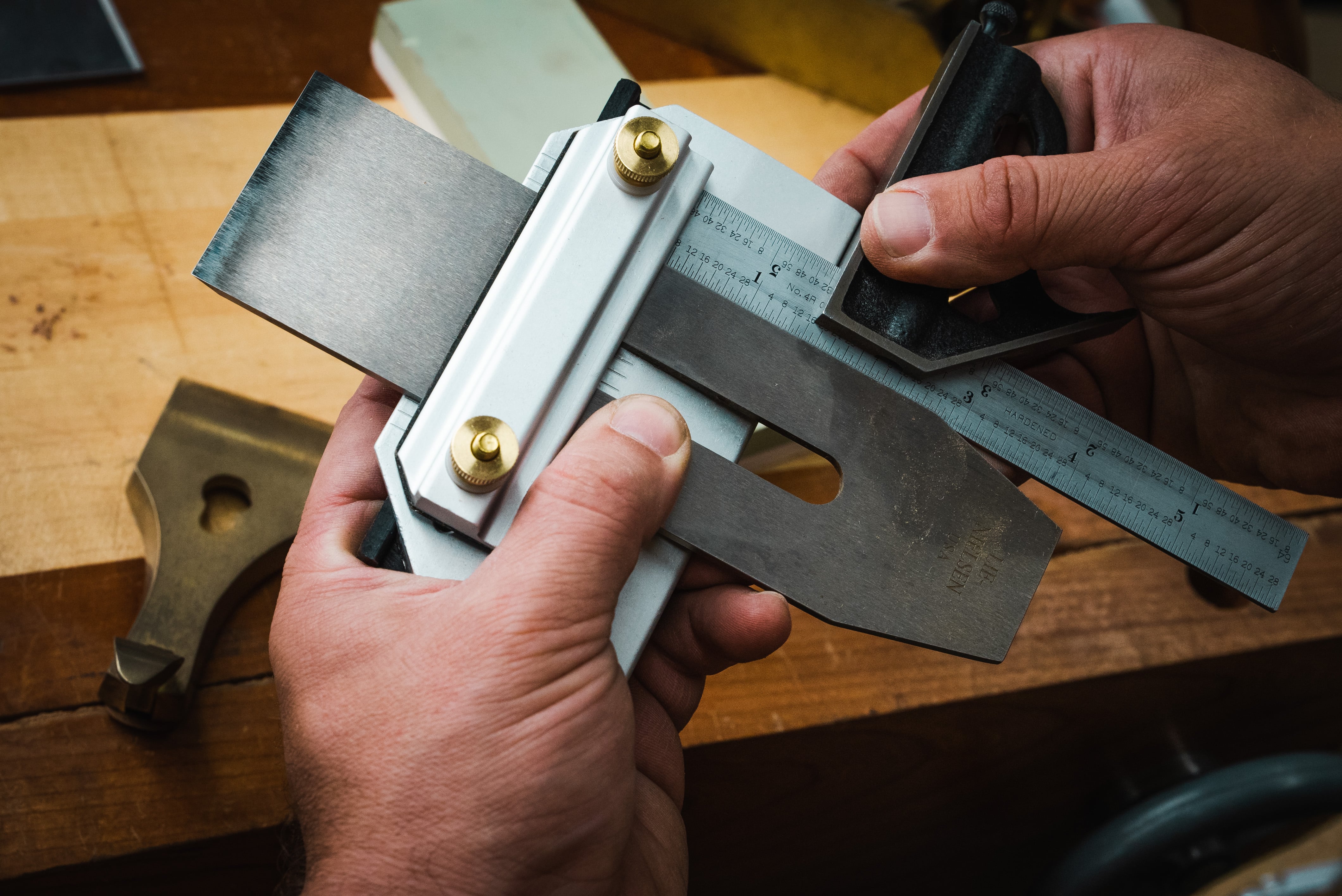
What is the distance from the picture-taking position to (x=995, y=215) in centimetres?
79

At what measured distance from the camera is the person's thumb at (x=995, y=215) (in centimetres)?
78

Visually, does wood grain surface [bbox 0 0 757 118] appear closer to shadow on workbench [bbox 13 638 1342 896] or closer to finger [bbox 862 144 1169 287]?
finger [bbox 862 144 1169 287]

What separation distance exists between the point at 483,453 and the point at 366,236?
0.68ft

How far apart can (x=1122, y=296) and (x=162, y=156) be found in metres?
1.20

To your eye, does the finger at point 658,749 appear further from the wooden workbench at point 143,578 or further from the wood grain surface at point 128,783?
the wood grain surface at point 128,783

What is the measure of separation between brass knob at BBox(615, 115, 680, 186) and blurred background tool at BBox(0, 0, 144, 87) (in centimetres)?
90

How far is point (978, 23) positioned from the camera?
844 mm

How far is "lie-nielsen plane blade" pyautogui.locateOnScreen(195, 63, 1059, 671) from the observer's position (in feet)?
2.29

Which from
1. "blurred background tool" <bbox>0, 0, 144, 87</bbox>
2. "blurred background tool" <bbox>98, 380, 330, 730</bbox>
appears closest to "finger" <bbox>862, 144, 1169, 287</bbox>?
"blurred background tool" <bbox>98, 380, 330, 730</bbox>

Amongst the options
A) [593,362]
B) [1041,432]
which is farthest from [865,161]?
[593,362]

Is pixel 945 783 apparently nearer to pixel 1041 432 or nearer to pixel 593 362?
pixel 1041 432

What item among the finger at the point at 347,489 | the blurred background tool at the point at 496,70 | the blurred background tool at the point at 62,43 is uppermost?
the blurred background tool at the point at 496,70

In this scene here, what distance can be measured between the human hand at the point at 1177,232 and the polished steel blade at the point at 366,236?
35 centimetres

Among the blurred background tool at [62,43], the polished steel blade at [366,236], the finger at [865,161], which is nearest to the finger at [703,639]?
the polished steel blade at [366,236]
